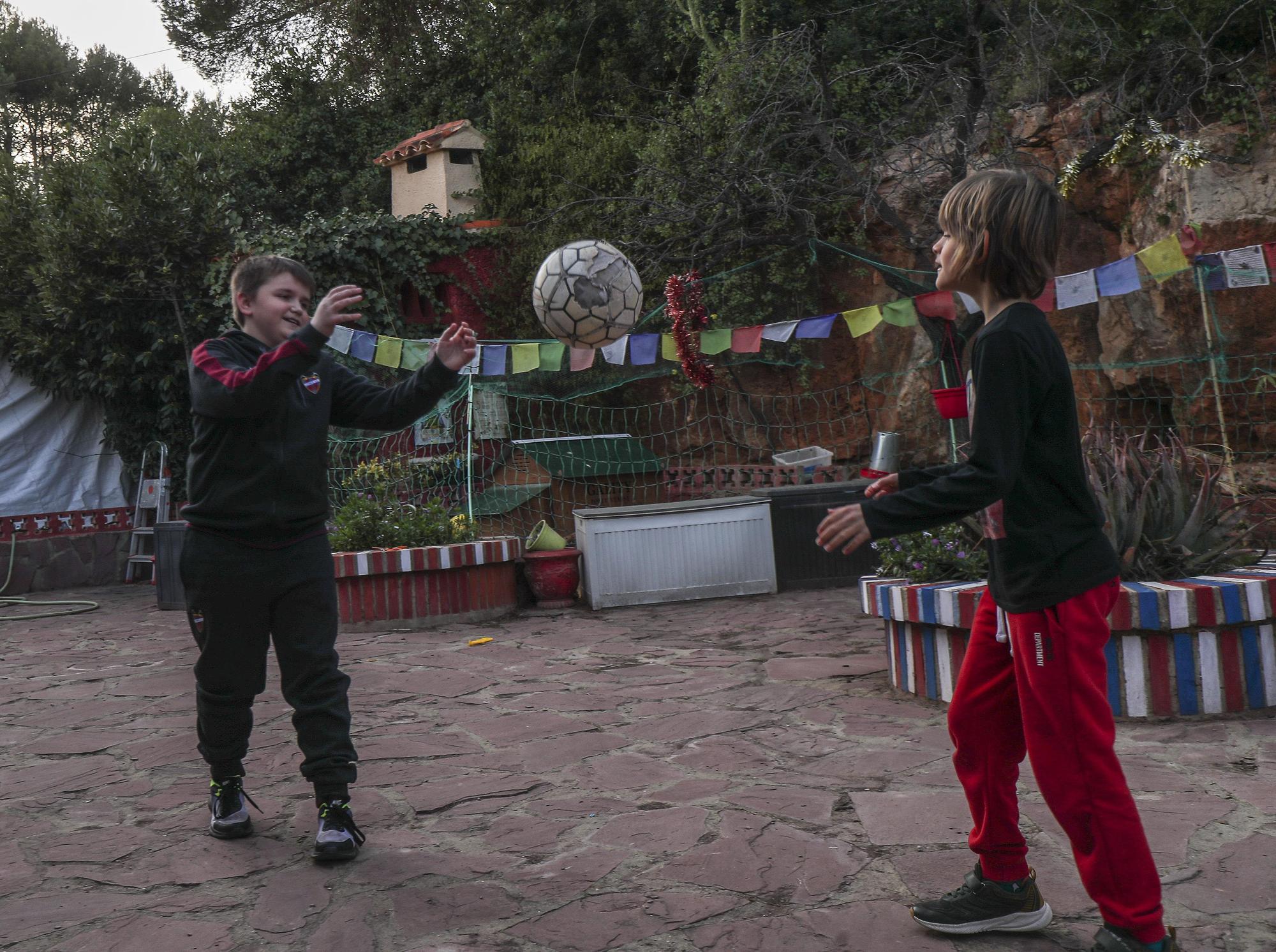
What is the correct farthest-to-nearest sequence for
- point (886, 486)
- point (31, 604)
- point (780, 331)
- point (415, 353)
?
point (31, 604) → point (415, 353) → point (780, 331) → point (886, 486)

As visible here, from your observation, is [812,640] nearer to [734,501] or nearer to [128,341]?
[734,501]

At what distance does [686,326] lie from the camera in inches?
397

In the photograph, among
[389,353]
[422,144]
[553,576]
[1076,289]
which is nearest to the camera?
[1076,289]

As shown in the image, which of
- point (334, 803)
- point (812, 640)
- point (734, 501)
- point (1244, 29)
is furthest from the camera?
point (1244, 29)

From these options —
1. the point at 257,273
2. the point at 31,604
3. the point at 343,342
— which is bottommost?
the point at 31,604

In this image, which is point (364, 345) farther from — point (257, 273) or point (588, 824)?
point (588, 824)

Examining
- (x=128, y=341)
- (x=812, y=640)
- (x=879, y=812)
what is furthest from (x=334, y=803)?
(x=128, y=341)

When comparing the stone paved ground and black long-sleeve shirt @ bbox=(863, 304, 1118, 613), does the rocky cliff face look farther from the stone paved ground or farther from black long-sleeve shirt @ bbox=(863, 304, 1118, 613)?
black long-sleeve shirt @ bbox=(863, 304, 1118, 613)

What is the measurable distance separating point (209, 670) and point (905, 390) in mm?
11155

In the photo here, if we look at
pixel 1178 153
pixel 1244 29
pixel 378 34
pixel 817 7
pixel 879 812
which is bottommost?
pixel 879 812

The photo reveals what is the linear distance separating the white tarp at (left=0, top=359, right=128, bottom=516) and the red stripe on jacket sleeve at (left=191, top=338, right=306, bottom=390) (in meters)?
11.4

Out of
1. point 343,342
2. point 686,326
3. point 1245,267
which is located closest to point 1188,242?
point 1245,267

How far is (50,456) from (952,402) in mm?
13341

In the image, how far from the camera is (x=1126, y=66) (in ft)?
34.2
